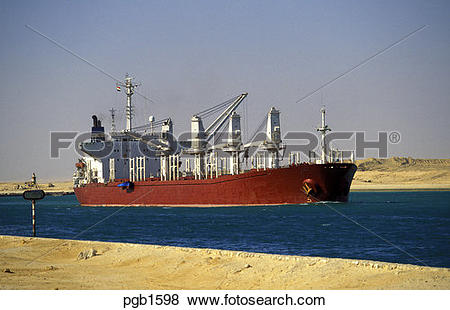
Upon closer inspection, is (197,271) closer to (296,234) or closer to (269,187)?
(296,234)

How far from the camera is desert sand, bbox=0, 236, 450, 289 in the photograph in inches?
441

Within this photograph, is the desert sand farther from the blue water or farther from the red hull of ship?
the red hull of ship

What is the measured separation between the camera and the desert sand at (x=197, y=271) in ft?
36.8

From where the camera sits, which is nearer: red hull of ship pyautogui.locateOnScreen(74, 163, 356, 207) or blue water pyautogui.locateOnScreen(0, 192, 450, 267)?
blue water pyautogui.locateOnScreen(0, 192, 450, 267)

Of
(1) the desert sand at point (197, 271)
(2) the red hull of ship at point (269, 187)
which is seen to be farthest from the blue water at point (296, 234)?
(1) the desert sand at point (197, 271)

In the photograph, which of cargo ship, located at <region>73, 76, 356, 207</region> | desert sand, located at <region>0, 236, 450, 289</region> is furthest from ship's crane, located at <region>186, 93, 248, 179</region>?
desert sand, located at <region>0, 236, 450, 289</region>

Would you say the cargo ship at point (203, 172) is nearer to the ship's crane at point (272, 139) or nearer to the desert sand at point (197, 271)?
the ship's crane at point (272, 139)

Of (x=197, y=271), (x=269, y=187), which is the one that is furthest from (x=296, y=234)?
(x=269, y=187)

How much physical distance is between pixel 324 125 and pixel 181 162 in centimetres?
2306

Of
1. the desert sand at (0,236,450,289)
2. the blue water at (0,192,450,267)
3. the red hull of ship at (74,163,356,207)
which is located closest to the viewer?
the desert sand at (0,236,450,289)

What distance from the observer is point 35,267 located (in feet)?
48.1

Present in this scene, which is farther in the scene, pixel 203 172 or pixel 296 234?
pixel 203 172

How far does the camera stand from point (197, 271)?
13.4m
